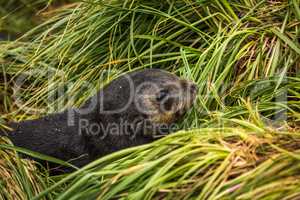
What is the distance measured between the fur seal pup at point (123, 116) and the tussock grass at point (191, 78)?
0.20 m

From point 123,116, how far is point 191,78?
0.74m

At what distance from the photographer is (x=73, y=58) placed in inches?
200

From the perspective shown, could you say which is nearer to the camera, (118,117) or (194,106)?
(118,117)

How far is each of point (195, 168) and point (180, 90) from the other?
89 centimetres

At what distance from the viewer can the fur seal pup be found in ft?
13.0

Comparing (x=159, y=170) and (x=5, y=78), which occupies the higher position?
(x=5, y=78)

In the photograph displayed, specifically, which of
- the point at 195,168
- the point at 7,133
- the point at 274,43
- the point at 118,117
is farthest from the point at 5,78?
the point at 195,168

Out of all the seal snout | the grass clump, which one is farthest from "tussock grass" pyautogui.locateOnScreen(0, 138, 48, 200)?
the seal snout

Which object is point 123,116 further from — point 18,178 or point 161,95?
point 18,178

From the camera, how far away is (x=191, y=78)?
4480 millimetres

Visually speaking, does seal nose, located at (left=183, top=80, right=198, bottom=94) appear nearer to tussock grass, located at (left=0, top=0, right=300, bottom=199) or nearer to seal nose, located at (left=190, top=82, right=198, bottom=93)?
seal nose, located at (left=190, top=82, right=198, bottom=93)

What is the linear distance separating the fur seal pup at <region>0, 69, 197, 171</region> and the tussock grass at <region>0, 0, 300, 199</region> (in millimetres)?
204

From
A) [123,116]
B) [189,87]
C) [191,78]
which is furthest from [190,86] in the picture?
[123,116]

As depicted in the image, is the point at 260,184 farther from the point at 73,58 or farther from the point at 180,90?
the point at 73,58
